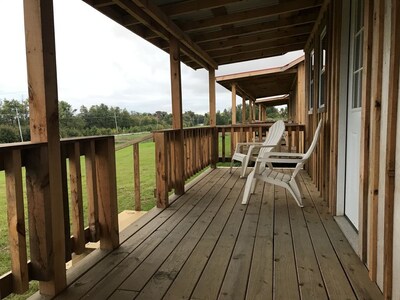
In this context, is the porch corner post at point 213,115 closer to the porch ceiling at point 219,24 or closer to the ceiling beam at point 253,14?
the porch ceiling at point 219,24

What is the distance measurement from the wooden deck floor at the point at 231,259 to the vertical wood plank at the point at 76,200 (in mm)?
191

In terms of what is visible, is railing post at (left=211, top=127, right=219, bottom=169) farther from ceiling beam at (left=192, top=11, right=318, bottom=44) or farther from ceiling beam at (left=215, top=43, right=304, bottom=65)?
ceiling beam at (left=192, top=11, right=318, bottom=44)

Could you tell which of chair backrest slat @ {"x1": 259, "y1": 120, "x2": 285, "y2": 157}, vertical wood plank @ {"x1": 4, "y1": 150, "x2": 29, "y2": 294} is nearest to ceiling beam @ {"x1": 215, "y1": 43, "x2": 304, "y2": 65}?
A: chair backrest slat @ {"x1": 259, "y1": 120, "x2": 285, "y2": 157}

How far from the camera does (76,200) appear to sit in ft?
6.28

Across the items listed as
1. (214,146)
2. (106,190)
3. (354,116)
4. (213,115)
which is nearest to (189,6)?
(354,116)

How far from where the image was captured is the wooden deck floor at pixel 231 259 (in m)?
1.62

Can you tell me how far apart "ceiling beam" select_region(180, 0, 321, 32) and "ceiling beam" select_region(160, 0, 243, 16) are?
56 cm

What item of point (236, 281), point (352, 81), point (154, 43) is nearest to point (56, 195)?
point (236, 281)

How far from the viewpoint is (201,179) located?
5.04 m

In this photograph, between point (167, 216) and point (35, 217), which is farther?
point (167, 216)

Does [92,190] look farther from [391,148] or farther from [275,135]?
[275,135]

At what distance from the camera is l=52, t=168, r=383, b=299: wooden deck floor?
1621mm

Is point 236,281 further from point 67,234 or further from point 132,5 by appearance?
point 132,5

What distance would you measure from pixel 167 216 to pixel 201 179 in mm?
2045
